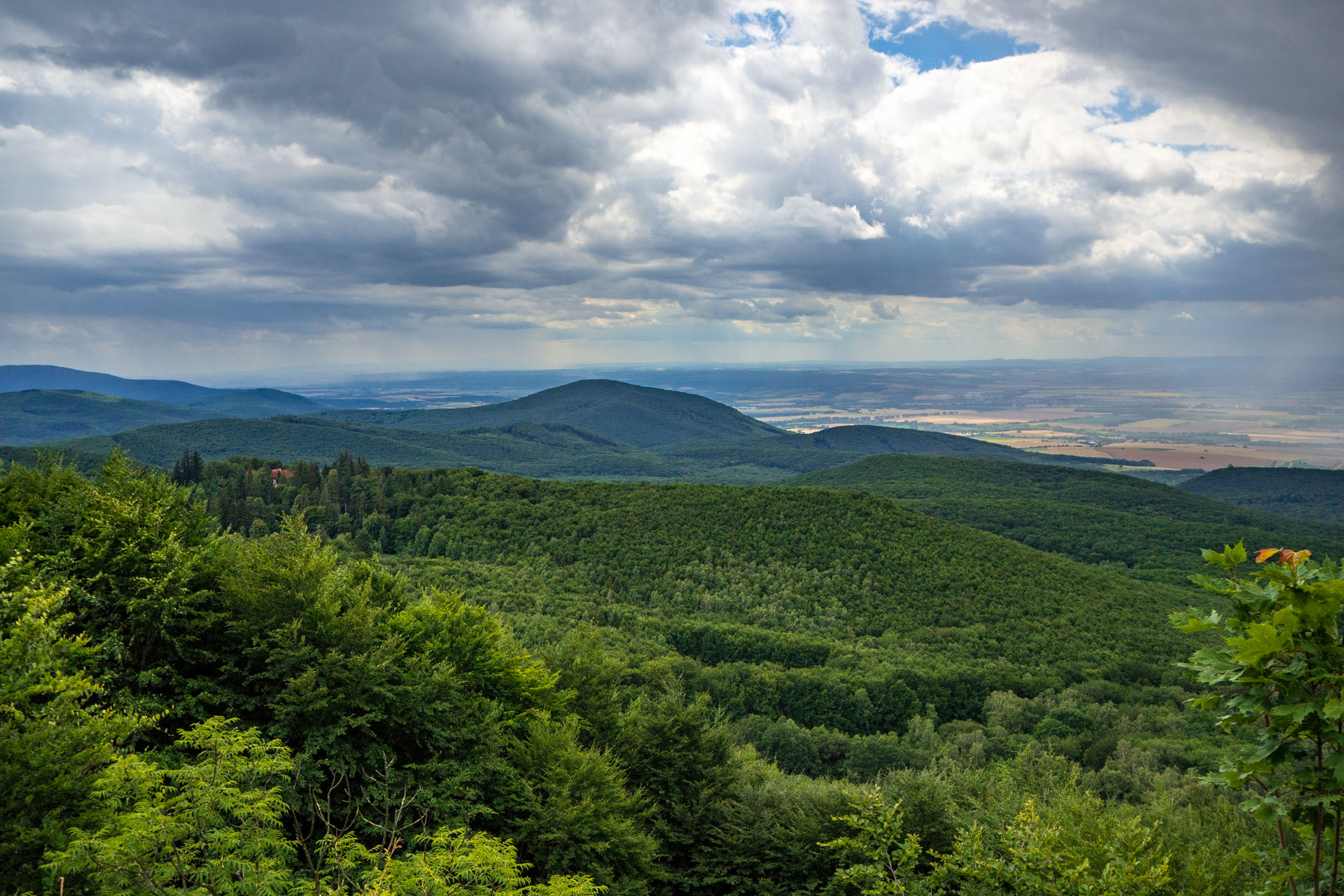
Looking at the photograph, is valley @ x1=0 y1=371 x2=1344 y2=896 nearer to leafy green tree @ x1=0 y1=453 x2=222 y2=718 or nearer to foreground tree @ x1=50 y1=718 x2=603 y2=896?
leafy green tree @ x1=0 y1=453 x2=222 y2=718

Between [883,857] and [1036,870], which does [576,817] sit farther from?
[1036,870]

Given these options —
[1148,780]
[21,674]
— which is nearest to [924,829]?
[21,674]

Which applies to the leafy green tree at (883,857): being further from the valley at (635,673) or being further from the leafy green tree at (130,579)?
the leafy green tree at (130,579)

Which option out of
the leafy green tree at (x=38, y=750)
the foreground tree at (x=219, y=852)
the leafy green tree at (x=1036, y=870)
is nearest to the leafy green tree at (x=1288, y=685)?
the leafy green tree at (x=1036, y=870)

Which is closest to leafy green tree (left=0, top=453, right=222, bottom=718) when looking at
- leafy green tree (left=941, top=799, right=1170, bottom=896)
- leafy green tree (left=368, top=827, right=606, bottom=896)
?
leafy green tree (left=368, top=827, right=606, bottom=896)

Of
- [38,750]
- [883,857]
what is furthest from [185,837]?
[883,857]

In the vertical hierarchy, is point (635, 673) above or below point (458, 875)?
below

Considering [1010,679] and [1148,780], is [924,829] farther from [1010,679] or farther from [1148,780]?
[1010,679]

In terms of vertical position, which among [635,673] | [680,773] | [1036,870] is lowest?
[635,673]

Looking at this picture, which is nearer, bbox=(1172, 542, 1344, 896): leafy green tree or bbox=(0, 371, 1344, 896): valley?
bbox=(1172, 542, 1344, 896): leafy green tree
